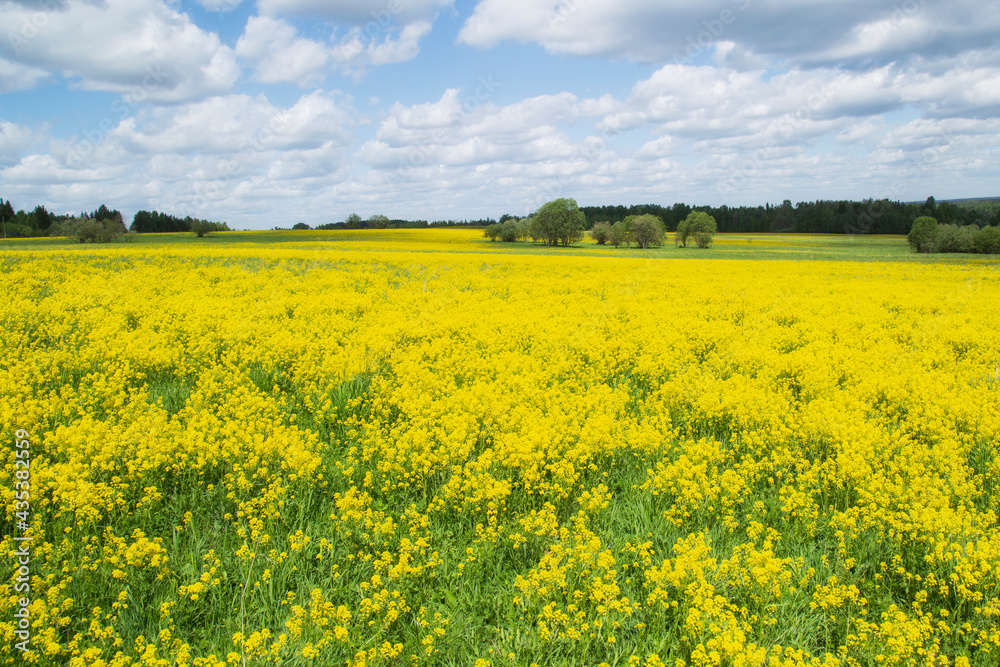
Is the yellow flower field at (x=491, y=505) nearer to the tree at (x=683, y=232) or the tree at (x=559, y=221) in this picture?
the tree at (x=559, y=221)

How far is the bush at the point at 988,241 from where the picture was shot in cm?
5788

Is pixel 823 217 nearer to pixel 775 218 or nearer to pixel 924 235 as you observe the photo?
pixel 775 218

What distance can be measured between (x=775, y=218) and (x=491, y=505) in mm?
145585

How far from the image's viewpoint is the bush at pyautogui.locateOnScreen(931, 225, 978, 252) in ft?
197

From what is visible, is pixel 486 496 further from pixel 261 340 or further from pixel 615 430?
pixel 261 340

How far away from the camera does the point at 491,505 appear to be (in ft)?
14.2

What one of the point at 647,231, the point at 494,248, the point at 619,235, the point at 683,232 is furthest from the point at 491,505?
the point at 683,232

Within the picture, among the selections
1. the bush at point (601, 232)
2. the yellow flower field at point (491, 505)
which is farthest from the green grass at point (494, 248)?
the yellow flower field at point (491, 505)

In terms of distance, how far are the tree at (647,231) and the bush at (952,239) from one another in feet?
119

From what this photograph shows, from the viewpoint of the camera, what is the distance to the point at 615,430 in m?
5.70

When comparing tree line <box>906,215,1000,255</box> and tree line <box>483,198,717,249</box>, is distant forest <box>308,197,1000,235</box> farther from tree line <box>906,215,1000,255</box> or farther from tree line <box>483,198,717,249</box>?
tree line <box>906,215,1000,255</box>

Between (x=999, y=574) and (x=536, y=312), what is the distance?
993 centimetres

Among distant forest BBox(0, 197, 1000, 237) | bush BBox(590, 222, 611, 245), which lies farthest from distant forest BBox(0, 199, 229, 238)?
bush BBox(590, 222, 611, 245)

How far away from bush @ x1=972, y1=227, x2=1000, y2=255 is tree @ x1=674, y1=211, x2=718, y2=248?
3329 centimetres
